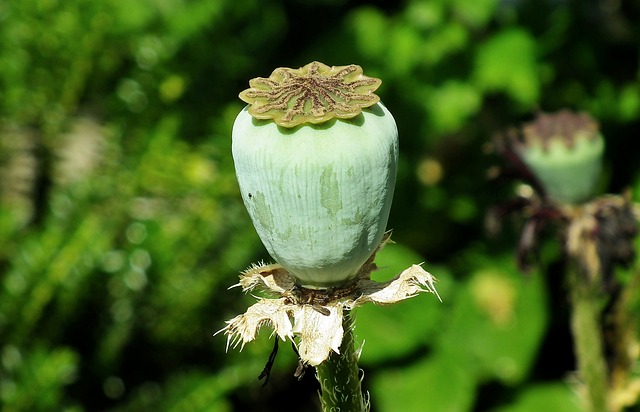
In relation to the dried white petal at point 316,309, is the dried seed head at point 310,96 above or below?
above

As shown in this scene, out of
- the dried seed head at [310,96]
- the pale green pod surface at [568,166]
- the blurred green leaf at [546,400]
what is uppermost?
the dried seed head at [310,96]

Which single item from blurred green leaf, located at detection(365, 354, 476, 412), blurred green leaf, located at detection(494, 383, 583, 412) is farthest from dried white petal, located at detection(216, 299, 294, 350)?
blurred green leaf, located at detection(494, 383, 583, 412)

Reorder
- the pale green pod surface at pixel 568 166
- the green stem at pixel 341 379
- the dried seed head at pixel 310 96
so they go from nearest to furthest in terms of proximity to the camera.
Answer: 1. the dried seed head at pixel 310 96
2. the green stem at pixel 341 379
3. the pale green pod surface at pixel 568 166

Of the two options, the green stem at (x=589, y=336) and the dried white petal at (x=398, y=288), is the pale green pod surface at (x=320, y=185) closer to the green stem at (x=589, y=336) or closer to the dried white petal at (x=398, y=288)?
the dried white petal at (x=398, y=288)

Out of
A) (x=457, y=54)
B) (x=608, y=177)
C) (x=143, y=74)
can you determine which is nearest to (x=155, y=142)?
(x=143, y=74)

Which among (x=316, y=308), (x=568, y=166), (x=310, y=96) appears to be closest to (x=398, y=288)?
(x=316, y=308)

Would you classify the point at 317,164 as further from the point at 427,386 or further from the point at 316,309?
the point at 427,386

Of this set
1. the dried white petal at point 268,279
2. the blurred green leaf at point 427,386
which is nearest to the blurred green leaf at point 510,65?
the blurred green leaf at point 427,386

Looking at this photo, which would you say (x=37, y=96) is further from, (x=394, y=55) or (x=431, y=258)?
(x=431, y=258)
